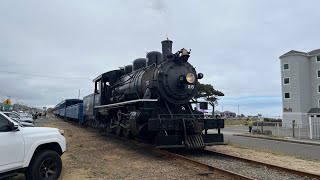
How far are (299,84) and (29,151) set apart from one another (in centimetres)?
4750

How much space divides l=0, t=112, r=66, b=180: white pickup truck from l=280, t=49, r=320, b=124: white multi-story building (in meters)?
45.7

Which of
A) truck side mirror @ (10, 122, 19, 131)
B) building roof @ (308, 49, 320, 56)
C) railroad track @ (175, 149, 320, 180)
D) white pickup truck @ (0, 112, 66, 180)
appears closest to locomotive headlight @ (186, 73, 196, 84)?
railroad track @ (175, 149, 320, 180)

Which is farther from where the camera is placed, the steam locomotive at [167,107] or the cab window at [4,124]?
the steam locomotive at [167,107]

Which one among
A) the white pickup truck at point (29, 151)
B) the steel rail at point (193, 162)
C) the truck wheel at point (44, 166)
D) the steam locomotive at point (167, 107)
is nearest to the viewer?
the white pickup truck at point (29, 151)

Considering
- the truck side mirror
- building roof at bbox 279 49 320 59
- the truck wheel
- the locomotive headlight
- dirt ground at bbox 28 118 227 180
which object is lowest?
dirt ground at bbox 28 118 227 180

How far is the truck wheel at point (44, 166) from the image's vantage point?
6.64m

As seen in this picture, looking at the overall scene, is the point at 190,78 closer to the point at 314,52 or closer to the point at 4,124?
the point at 4,124

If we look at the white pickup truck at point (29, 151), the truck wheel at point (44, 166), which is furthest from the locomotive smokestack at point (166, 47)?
the truck wheel at point (44, 166)

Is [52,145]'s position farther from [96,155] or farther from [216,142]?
[216,142]

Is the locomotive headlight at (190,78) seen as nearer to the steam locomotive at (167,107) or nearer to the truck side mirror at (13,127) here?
the steam locomotive at (167,107)

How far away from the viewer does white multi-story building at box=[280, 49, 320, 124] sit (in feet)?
156

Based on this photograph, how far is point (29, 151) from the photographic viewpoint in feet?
21.4

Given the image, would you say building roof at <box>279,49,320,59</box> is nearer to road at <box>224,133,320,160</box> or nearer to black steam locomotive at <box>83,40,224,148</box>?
road at <box>224,133,320,160</box>

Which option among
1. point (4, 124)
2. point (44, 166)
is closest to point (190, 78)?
point (44, 166)
